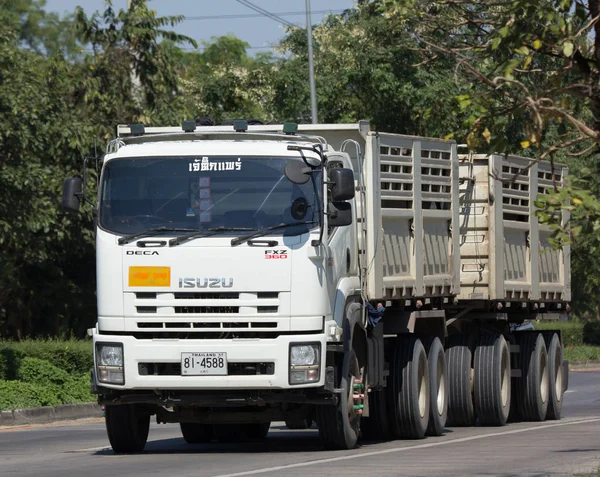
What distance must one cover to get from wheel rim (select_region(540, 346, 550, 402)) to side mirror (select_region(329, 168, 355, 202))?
25.5ft

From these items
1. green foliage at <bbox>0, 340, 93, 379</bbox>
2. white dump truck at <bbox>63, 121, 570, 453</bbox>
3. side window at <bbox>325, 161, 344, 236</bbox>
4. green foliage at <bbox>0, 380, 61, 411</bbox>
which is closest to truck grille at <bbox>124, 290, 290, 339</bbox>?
white dump truck at <bbox>63, 121, 570, 453</bbox>

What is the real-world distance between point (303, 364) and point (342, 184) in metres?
1.66

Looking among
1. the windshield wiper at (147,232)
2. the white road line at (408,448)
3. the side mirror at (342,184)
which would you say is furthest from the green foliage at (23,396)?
the side mirror at (342,184)

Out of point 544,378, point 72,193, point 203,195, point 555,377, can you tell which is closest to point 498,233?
point 544,378

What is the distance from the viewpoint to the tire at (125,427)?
13.5 metres

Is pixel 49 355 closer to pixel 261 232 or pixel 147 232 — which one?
pixel 147 232

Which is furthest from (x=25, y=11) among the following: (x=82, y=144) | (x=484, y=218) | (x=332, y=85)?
(x=484, y=218)

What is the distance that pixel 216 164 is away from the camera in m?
12.9

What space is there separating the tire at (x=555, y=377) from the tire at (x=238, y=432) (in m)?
5.37

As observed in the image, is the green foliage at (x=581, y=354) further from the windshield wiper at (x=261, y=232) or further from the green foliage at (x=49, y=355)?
the windshield wiper at (x=261, y=232)

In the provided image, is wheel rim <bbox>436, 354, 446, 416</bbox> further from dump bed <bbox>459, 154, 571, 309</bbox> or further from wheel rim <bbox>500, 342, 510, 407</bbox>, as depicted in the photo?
wheel rim <bbox>500, 342, 510, 407</bbox>

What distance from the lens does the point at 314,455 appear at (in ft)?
42.9

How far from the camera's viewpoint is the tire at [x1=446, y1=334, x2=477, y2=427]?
17500 mm

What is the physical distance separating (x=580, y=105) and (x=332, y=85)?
2442 cm
